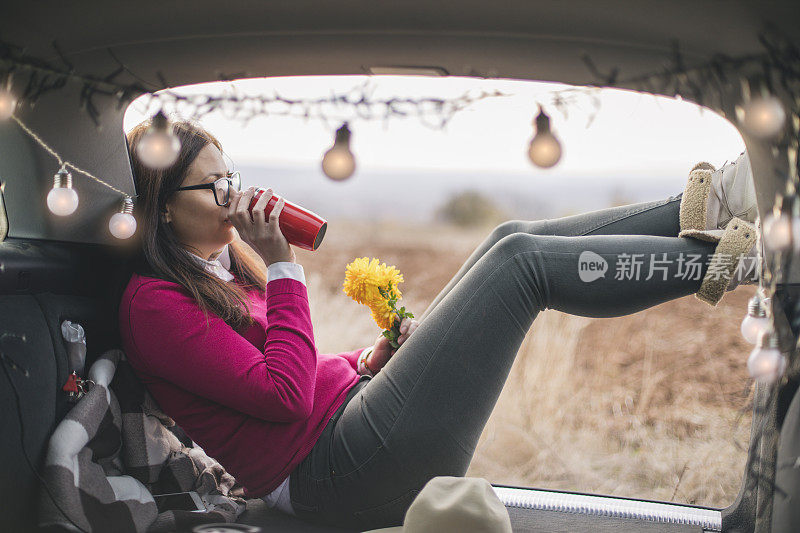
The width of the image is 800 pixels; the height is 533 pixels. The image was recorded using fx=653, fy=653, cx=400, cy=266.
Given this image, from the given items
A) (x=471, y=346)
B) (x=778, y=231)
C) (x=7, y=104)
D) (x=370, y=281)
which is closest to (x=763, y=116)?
(x=778, y=231)

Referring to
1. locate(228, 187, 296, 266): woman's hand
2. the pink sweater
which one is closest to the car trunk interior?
the pink sweater

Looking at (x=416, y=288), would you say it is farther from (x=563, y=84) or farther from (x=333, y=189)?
(x=563, y=84)

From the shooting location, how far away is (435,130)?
3.42 ft

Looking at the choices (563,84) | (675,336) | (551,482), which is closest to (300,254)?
(551,482)

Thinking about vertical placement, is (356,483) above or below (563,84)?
below

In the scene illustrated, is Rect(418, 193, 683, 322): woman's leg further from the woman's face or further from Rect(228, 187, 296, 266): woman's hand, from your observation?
the woman's face

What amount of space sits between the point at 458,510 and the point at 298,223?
55 centimetres

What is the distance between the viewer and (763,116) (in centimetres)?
88

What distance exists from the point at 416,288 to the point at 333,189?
5.76ft

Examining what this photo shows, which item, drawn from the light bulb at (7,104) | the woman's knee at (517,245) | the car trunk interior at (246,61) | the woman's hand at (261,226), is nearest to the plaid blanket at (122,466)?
the car trunk interior at (246,61)

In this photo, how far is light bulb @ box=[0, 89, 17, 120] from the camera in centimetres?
102

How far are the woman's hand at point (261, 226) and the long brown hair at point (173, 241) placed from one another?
11 centimetres

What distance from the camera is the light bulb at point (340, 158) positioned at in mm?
1025

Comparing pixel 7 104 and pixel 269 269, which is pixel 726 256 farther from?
pixel 7 104
